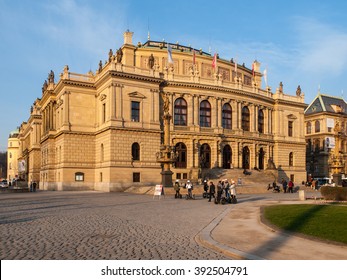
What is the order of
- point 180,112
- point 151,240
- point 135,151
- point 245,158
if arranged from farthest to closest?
point 245,158 < point 180,112 < point 135,151 < point 151,240

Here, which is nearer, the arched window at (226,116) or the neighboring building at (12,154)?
the arched window at (226,116)

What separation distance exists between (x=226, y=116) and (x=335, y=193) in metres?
37.1

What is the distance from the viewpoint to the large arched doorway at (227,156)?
223 ft

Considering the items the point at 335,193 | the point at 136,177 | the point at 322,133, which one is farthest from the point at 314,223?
the point at 322,133

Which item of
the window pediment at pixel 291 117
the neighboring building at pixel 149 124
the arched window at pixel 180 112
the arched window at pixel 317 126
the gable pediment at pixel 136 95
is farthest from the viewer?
the arched window at pixel 317 126

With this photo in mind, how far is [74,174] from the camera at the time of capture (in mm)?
61156

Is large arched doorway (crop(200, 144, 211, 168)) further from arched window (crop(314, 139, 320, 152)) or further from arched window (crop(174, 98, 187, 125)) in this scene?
arched window (crop(314, 139, 320, 152))

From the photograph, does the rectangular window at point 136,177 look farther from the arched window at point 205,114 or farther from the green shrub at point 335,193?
the green shrub at point 335,193

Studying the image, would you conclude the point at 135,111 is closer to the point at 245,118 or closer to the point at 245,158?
the point at 245,118

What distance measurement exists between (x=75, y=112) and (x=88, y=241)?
2004 inches

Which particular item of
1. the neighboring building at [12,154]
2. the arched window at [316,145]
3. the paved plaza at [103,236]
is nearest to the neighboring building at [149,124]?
the arched window at [316,145]

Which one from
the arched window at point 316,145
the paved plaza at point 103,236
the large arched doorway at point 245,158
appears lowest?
the paved plaza at point 103,236

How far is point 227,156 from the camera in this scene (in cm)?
6850

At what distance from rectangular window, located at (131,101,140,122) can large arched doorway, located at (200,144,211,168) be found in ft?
41.1
